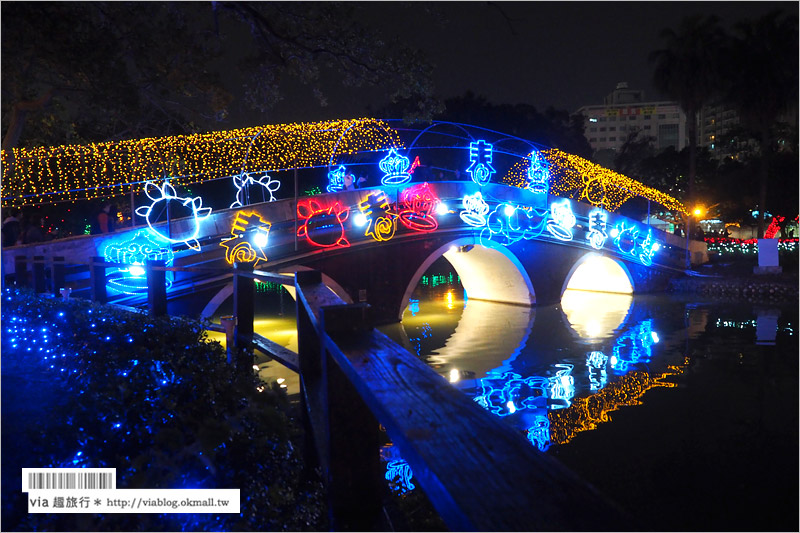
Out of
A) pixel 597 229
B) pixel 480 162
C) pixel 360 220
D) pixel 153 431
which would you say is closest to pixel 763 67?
pixel 597 229

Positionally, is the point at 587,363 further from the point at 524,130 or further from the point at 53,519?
the point at 524,130

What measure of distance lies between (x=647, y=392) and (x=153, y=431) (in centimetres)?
992

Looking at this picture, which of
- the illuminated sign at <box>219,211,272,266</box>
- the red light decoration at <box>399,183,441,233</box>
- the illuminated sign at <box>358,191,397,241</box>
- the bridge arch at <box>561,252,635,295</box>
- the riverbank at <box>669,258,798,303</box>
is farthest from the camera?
A: the bridge arch at <box>561,252,635,295</box>

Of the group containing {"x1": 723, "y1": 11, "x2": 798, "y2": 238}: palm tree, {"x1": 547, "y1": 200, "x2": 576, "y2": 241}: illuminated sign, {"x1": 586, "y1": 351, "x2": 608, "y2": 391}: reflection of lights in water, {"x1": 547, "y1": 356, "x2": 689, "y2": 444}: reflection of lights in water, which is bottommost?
{"x1": 547, "y1": 356, "x2": 689, "y2": 444}: reflection of lights in water

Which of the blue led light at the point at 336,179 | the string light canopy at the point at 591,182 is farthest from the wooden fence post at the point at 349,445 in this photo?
the string light canopy at the point at 591,182

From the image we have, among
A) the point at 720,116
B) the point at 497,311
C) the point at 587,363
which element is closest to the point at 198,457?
the point at 587,363

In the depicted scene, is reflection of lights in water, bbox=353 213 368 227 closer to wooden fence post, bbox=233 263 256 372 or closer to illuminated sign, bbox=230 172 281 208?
illuminated sign, bbox=230 172 281 208

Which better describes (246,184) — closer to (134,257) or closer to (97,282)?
(134,257)

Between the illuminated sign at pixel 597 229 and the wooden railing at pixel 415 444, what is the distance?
→ 69.2 feet

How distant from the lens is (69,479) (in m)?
2.30

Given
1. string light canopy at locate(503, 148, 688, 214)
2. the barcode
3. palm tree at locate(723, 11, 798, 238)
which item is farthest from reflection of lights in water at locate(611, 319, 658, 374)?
palm tree at locate(723, 11, 798, 238)

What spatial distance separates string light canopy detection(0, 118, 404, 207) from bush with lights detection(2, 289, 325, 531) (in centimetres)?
930

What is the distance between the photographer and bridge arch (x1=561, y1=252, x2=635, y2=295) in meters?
26.5

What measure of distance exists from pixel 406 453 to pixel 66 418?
1742 millimetres
